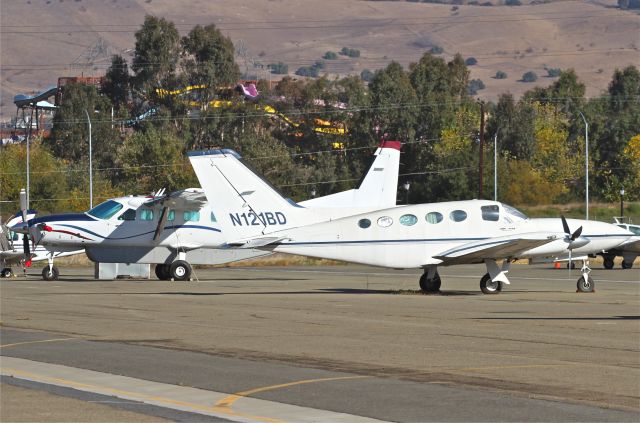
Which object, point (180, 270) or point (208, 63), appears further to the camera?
point (208, 63)

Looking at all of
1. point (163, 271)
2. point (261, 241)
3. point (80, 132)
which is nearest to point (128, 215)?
point (163, 271)

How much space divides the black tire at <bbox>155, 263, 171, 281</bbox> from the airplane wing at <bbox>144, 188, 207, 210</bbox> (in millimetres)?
1936

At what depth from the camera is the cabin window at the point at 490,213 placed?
31625 mm

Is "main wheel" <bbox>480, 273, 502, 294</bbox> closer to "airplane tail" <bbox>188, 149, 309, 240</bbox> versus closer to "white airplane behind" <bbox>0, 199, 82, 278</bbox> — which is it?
"airplane tail" <bbox>188, 149, 309, 240</bbox>

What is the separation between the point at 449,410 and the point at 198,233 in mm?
27908

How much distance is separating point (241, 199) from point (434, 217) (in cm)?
507

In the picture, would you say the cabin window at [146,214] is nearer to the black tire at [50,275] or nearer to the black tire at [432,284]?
the black tire at [50,275]

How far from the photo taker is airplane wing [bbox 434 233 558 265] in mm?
30578

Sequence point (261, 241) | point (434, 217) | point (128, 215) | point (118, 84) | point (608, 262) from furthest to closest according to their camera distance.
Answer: point (118, 84) < point (608, 262) < point (128, 215) < point (434, 217) < point (261, 241)

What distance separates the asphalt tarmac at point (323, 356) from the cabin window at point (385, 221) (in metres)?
1.77

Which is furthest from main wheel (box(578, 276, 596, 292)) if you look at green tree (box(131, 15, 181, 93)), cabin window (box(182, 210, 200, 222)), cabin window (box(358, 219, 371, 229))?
green tree (box(131, 15, 181, 93))

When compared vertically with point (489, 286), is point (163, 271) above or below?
below

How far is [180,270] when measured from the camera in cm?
3994

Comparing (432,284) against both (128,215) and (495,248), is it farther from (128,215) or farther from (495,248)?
(128,215)
